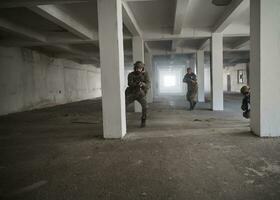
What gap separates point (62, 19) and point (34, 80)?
5.94 meters

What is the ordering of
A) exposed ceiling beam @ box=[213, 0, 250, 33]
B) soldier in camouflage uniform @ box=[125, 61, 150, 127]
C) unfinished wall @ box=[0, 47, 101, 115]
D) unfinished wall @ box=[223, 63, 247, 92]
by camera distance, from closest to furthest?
soldier in camouflage uniform @ box=[125, 61, 150, 127]
exposed ceiling beam @ box=[213, 0, 250, 33]
unfinished wall @ box=[0, 47, 101, 115]
unfinished wall @ box=[223, 63, 247, 92]

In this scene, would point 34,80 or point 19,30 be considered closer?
point 19,30

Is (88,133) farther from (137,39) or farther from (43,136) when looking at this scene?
(137,39)

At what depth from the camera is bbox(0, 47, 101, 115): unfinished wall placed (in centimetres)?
897

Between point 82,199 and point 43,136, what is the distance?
304 cm

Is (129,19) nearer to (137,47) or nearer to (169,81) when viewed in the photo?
(137,47)

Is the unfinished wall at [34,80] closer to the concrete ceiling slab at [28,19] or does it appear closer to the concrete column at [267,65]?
the concrete ceiling slab at [28,19]

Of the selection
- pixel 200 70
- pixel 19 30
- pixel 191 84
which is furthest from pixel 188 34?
pixel 19 30

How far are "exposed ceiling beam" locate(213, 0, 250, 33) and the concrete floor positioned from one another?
2975 mm

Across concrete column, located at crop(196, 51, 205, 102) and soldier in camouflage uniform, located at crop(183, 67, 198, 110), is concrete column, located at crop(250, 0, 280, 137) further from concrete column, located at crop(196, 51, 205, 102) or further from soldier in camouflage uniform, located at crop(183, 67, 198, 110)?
concrete column, located at crop(196, 51, 205, 102)

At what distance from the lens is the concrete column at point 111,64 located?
159 inches

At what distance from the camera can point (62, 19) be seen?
598cm

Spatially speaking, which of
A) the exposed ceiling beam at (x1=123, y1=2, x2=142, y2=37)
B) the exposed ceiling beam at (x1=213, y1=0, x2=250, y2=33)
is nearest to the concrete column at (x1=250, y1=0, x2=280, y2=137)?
the exposed ceiling beam at (x1=213, y1=0, x2=250, y2=33)

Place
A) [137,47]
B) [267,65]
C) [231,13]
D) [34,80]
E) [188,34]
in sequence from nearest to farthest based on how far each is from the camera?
[267,65]
[231,13]
[188,34]
[137,47]
[34,80]
